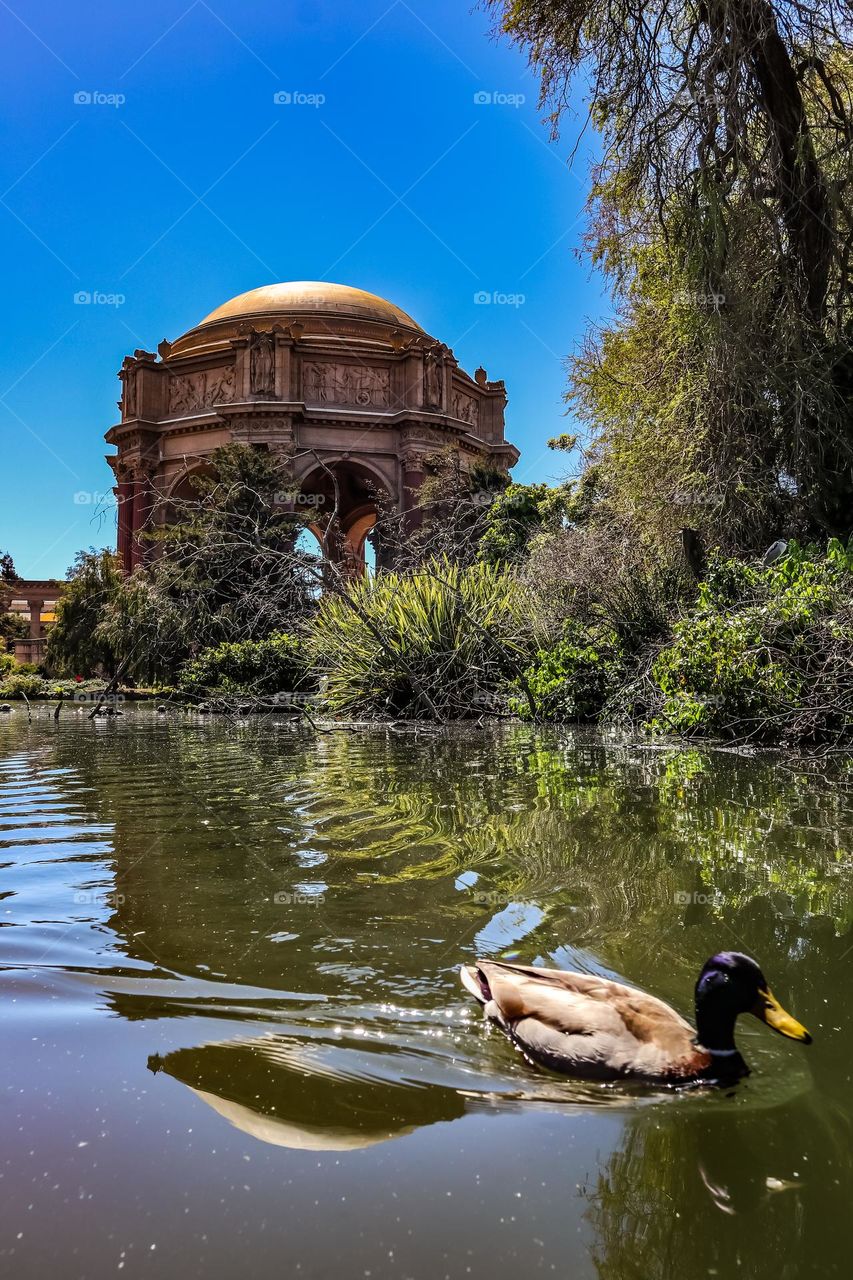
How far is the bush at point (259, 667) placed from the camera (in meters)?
16.9

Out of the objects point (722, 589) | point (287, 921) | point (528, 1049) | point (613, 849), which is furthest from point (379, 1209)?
point (722, 589)

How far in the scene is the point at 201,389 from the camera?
38750 millimetres

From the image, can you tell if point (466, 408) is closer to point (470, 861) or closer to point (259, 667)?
point (259, 667)

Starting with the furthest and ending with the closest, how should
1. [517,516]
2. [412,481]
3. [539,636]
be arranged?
[412,481] → [517,516] → [539,636]

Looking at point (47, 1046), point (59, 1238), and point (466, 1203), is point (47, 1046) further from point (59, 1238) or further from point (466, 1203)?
point (466, 1203)

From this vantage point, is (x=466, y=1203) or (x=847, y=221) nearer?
(x=466, y=1203)

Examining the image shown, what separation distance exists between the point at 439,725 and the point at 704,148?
7097 millimetres

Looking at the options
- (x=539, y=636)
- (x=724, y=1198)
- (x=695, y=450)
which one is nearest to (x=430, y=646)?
(x=539, y=636)

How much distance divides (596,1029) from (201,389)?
39.7 meters

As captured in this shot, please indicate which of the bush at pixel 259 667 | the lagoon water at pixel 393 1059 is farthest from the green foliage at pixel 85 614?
the lagoon water at pixel 393 1059

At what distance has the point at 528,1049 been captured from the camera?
2.12 m

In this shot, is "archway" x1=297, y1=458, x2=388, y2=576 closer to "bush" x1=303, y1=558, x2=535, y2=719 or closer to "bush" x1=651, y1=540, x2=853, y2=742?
"bush" x1=303, y1=558, x2=535, y2=719

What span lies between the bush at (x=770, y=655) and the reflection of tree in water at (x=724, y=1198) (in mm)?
6193

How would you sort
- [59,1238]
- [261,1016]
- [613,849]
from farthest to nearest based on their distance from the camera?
1. [613,849]
2. [261,1016]
3. [59,1238]
